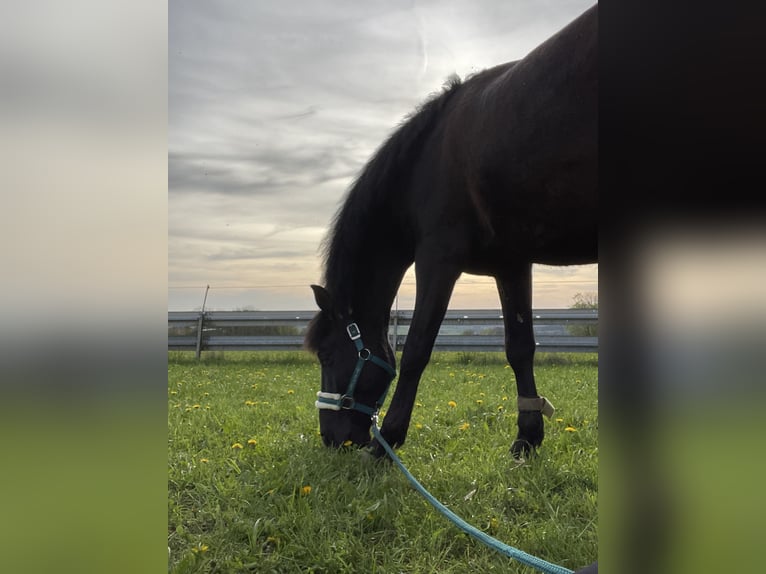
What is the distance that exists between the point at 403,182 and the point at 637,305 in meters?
2.70

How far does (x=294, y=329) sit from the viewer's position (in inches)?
381

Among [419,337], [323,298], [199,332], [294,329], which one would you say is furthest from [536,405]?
[199,332]

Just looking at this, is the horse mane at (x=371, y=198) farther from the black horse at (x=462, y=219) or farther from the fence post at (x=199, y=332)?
the fence post at (x=199, y=332)

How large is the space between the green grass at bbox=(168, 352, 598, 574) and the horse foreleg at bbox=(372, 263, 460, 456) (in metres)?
0.23

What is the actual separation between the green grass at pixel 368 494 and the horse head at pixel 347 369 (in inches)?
7.7

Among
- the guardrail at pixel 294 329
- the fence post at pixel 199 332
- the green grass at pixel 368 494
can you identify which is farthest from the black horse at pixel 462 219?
the fence post at pixel 199 332

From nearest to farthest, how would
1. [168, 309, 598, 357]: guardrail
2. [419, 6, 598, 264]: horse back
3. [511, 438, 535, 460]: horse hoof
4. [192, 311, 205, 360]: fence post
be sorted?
[419, 6, 598, 264]: horse back, [511, 438, 535, 460]: horse hoof, [168, 309, 598, 357]: guardrail, [192, 311, 205, 360]: fence post

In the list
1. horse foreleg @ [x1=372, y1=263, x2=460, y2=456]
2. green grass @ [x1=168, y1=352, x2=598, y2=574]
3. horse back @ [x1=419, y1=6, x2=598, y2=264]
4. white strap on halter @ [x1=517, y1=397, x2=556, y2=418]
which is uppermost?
horse back @ [x1=419, y1=6, x2=598, y2=264]

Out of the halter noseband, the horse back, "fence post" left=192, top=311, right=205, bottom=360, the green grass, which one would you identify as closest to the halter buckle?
the halter noseband

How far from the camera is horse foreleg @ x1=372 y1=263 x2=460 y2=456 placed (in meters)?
2.76

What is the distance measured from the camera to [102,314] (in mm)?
559

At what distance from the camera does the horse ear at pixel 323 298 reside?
3111 mm

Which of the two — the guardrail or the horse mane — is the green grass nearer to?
the horse mane

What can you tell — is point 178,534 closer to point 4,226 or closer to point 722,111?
point 4,226
